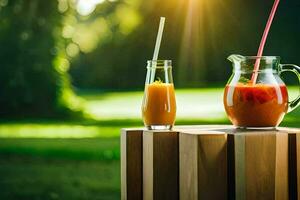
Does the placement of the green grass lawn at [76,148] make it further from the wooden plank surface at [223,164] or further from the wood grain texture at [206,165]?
the wood grain texture at [206,165]

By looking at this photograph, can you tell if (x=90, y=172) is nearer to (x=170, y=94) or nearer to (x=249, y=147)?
(x=170, y=94)

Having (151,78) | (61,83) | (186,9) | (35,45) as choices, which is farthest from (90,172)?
(151,78)

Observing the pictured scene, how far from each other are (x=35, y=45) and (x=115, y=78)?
48 cm

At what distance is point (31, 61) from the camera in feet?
11.3

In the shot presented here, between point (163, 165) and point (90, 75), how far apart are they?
6.30ft

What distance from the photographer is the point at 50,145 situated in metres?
3.37

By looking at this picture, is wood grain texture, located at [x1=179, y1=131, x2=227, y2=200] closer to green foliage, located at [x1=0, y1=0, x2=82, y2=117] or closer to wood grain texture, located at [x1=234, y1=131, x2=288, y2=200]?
wood grain texture, located at [x1=234, y1=131, x2=288, y2=200]

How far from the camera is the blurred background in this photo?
3383mm

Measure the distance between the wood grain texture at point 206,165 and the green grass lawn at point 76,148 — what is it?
6.23ft

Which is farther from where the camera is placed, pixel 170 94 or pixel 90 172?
pixel 90 172

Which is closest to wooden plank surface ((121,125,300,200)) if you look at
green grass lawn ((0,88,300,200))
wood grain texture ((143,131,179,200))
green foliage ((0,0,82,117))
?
wood grain texture ((143,131,179,200))

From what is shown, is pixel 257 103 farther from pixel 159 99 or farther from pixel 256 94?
pixel 159 99

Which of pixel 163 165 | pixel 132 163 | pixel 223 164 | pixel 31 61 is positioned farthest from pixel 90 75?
pixel 223 164

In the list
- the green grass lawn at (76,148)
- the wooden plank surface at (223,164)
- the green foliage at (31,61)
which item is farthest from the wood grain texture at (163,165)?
the green foliage at (31,61)
